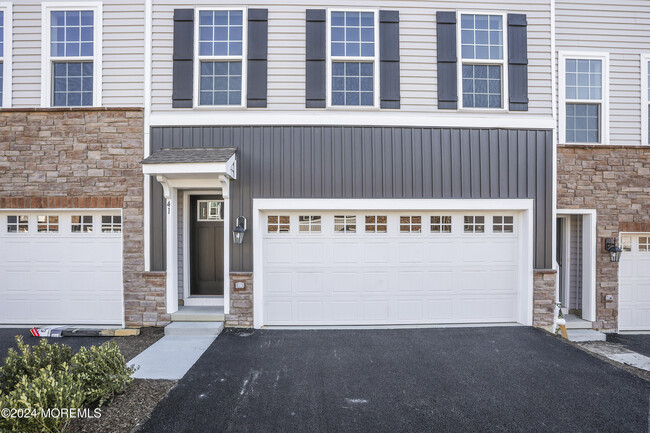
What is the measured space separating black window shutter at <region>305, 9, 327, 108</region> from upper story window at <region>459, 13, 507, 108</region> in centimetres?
259

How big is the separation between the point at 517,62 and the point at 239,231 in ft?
19.7

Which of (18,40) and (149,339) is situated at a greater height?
(18,40)

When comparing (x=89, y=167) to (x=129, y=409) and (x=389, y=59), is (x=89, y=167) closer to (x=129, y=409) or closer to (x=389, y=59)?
(x=129, y=409)

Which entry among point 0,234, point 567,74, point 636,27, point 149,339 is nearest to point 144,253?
point 149,339

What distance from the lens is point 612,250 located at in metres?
6.37

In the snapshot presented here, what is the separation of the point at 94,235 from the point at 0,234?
171 cm

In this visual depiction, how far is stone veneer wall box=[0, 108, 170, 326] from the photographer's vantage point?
19.4 feet

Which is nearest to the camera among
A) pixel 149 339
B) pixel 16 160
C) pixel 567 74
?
pixel 149 339

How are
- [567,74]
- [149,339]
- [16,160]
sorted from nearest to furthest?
[149,339] → [16,160] → [567,74]

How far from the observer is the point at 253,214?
19.5 feet

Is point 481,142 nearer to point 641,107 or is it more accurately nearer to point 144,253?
point 641,107

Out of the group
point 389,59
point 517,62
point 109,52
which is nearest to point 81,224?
point 109,52

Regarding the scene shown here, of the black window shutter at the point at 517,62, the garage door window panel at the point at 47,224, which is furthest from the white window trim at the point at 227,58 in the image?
the black window shutter at the point at 517,62

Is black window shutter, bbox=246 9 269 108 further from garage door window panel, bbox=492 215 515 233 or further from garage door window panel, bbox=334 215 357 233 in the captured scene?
garage door window panel, bbox=492 215 515 233
